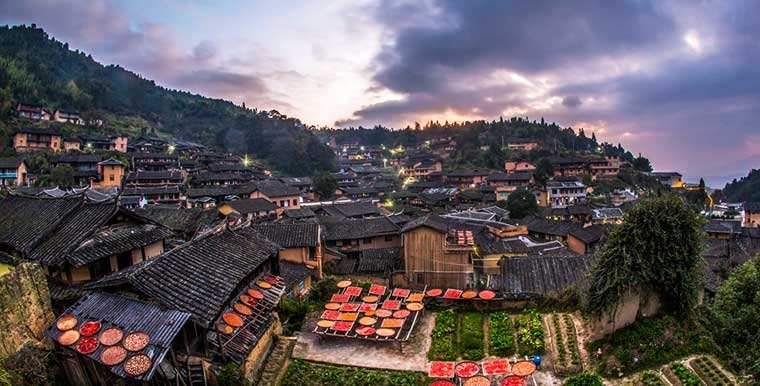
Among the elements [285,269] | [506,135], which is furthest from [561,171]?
[285,269]

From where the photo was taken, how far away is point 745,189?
388ft

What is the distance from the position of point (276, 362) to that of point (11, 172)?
62677 millimetres

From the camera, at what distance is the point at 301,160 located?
113 metres

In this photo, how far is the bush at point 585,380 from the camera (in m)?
13.5

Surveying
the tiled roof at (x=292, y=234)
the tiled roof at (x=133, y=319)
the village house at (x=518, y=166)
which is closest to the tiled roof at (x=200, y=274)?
the tiled roof at (x=133, y=319)

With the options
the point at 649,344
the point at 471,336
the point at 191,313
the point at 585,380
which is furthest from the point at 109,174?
the point at 649,344

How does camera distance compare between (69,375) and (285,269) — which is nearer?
(69,375)

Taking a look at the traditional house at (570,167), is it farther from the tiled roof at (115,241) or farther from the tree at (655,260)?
the tiled roof at (115,241)

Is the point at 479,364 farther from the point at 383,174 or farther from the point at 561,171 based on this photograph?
the point at 383,174

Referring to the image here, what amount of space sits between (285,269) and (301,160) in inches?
3444

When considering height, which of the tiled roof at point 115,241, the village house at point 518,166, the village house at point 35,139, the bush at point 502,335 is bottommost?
the bush at point 502,335

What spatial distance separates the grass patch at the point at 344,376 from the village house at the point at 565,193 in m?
73.1

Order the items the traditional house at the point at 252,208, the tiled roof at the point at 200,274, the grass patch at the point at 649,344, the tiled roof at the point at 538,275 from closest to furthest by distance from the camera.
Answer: the tiled roof at the point at 200,274 → the grass patch at the point at 649,344 → the tiled roof at the point at 538,275 → the traditional house at the point at 252,208

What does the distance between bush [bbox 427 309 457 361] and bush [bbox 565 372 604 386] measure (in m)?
4.49
